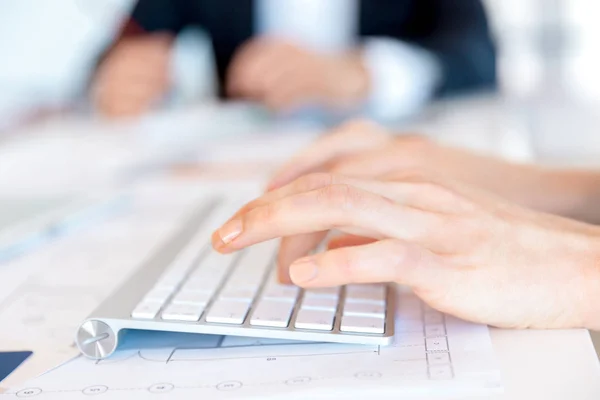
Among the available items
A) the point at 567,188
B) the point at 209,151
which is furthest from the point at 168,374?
the point at 209,151

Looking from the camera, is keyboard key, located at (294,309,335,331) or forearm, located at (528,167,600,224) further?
forearm, located at (528,167,600,224)

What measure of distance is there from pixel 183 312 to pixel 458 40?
1.25m

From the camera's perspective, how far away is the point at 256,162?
0.95m

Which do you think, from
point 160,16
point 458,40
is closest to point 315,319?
point 458,40

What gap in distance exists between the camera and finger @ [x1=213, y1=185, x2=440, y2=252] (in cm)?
40

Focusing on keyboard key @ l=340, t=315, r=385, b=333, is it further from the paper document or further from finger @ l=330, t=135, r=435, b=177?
finger @ l=330, t=135, r=435, b=177

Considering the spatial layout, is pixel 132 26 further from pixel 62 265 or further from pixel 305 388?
pixel 305 388

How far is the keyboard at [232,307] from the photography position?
1.27 ft

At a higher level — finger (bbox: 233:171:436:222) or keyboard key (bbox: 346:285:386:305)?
finger (bbox: 233:171:436:222)

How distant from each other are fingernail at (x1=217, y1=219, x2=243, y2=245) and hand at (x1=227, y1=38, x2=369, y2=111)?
0.85 meters

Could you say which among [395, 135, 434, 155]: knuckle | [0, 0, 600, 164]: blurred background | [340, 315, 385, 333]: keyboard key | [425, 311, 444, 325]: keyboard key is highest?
[395, 135, 434, 155]: knuckle

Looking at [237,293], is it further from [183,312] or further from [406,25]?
[406,25]

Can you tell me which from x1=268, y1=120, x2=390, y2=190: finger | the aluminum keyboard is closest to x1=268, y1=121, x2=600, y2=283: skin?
x1=268, y1=120, x2=390, y2=190: finger

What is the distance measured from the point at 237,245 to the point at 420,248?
4.3 inches
